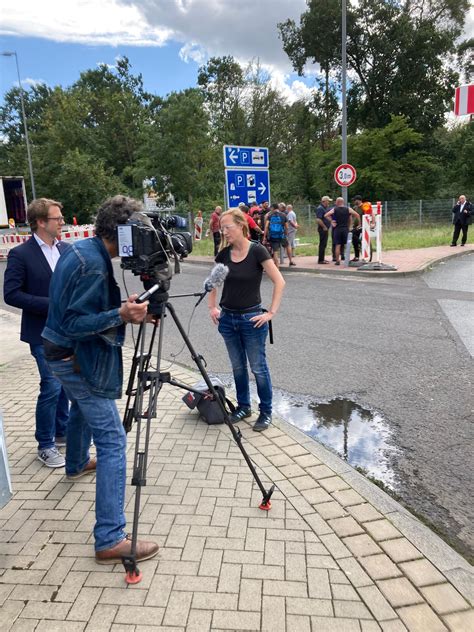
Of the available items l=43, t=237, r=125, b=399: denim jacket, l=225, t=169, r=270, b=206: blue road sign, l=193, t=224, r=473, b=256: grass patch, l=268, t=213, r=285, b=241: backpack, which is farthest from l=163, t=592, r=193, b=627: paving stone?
l=193, t=224, r=473, b=256: grass patch

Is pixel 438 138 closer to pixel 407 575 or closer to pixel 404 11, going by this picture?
pixel 404 11

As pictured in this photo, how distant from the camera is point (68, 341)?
2695 millimetres

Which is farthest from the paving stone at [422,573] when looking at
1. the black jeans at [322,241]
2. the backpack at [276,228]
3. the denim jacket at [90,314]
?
the black jeans at [322,241]

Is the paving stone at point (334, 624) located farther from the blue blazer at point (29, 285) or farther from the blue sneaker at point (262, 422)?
the blue blazer at point (29, 285)

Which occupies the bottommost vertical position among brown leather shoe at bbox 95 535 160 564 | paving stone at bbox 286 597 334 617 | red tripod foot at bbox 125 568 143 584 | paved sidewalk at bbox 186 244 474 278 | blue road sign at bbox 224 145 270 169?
paving stone at bbox 286 597 334 617

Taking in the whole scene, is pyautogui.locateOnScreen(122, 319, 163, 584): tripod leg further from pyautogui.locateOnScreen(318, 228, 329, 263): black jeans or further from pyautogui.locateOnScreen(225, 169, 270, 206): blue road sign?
pyautogui.locateOnScreen(225, 169, 270, 206): blue road sign

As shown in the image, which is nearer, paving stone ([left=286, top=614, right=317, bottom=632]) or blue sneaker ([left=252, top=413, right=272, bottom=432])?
paving stone ([left=286, top=614, right=317, bottom=632])

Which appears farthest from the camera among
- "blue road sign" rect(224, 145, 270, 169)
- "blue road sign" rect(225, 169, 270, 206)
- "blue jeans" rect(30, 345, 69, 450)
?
"blue road sign" rect(225, 169, 270, 206)

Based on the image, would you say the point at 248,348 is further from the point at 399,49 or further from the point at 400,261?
the point at 399,49

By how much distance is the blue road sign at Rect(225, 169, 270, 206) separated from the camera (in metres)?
14.7

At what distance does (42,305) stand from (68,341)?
3.31ft

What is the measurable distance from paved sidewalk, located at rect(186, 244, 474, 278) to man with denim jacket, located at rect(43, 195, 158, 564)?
35.6ft

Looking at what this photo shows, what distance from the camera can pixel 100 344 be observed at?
262 cm

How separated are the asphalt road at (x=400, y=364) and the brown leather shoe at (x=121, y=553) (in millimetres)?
1715
